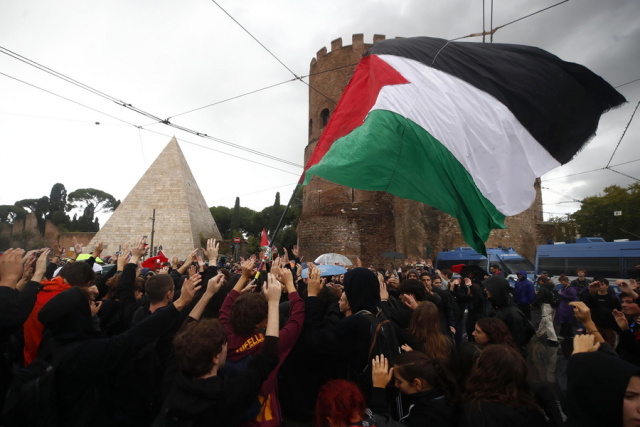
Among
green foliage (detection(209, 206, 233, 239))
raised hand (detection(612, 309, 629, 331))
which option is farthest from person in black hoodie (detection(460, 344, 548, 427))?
green foliage (detection(209, 206, 233, 239))

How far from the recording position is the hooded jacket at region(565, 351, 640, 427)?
4.47ft

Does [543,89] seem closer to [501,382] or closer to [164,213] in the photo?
[501,382]

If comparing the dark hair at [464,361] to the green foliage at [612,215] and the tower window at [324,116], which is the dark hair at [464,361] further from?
the green foliage at [612,215]

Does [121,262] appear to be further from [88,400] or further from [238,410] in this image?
[238,410]

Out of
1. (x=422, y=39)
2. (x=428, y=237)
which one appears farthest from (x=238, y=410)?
(x=428, y=237)

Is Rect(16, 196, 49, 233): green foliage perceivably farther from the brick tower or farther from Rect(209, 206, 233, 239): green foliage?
the brick tower

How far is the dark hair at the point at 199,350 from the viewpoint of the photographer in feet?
5.35

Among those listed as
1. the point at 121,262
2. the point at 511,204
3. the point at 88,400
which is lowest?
the point at 88,400

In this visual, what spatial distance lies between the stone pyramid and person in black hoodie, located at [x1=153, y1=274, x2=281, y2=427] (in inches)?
1129

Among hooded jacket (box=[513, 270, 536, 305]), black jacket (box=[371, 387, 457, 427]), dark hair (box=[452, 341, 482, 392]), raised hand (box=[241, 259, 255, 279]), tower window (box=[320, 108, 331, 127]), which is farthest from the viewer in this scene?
tower window (box=[320, 108, 331, 127])

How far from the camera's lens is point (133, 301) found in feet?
10.5

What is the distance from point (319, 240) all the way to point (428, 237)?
5.72 metres

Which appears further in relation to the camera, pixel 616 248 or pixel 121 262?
pixel 616 248

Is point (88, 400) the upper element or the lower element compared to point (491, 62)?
lower
